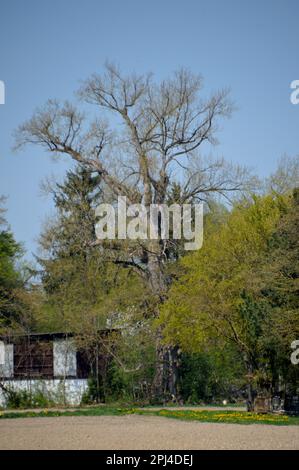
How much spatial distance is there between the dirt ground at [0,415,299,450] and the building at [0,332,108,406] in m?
11.8

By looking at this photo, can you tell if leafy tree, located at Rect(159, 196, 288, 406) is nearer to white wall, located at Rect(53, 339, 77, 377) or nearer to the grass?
the grass

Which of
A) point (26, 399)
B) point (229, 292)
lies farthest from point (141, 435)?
point (26, 399)

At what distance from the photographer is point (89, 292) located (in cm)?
4006

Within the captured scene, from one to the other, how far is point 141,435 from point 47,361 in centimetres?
1819

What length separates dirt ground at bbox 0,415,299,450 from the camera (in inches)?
719

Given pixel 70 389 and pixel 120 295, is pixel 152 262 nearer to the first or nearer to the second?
pixel 120 295

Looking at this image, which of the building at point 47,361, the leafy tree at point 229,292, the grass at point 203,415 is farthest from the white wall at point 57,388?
the grass at point 203,415

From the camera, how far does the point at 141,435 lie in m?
20.2

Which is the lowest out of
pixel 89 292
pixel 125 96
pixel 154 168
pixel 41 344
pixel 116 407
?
pixel 116 407

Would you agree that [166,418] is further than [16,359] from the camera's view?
No

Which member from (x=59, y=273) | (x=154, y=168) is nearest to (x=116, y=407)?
(x=59, y=273)

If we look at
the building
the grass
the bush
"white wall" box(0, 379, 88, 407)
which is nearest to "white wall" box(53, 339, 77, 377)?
the building

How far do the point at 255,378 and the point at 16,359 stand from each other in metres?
12.7

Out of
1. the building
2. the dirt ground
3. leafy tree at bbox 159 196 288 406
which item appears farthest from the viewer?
the building
